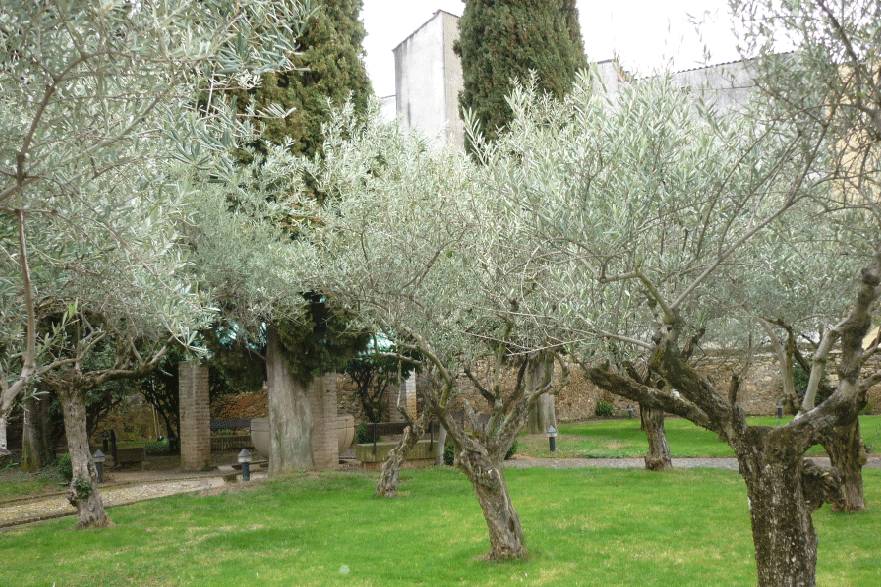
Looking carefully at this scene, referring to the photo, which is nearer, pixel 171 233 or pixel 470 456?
pixel 171 233

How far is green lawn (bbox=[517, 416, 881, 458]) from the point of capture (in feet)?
75.3

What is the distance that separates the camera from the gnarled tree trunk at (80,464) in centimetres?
1423

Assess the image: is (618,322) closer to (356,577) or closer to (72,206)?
(356,577)

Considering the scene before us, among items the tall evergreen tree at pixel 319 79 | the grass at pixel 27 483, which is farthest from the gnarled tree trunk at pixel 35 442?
the tall evergreen tree at pixel 319 79

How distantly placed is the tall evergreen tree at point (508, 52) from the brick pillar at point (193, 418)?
11.2m

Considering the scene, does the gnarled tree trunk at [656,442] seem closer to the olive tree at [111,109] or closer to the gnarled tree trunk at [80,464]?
the gnarled tree trunk at [80,464]

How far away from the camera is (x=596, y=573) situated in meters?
10.1

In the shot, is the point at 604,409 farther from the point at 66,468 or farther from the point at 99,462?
the point at 66,468

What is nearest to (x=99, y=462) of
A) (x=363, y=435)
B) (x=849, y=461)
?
(x=363, y=435)

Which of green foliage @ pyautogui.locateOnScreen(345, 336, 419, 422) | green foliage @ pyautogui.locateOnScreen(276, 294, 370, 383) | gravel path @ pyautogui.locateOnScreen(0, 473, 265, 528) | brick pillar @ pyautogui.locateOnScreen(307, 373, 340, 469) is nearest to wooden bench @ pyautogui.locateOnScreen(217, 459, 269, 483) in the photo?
gravel path @ pyautogui.locateOnScreen(0, 473, 265, 528)

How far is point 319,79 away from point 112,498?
36.6 ft

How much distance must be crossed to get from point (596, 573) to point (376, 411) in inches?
880

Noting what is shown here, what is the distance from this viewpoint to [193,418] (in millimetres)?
24016

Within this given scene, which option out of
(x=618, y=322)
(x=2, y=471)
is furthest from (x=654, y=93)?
(x=2, y=471)
